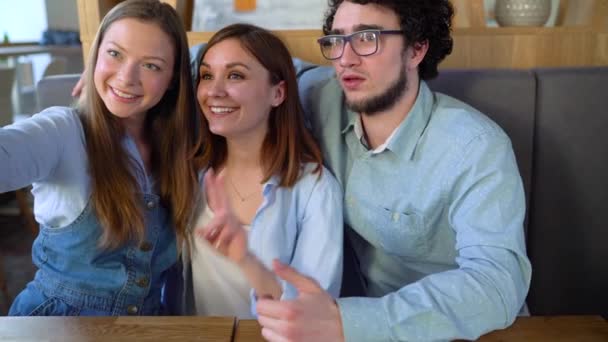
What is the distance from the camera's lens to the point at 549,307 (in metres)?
1.76

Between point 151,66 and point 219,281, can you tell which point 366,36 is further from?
point 219,281

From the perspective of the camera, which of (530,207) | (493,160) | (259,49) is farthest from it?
(530,207)

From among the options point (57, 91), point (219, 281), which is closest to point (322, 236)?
point (219, 281)

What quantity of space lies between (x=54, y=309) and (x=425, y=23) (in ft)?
3.96

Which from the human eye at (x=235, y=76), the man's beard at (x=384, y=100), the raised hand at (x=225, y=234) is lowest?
the raised hand at (x=225, y=234)

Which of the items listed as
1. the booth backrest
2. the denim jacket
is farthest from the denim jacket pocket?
the booth backrest

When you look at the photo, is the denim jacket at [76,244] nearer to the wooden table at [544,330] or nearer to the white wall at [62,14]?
the wooden table at [544,330]

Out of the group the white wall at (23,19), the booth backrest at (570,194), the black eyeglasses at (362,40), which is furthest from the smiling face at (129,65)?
the white wall at (23,19)

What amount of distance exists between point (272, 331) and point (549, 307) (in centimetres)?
131

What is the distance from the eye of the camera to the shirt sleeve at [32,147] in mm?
1062

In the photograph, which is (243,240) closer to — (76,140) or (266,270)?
(266,270)

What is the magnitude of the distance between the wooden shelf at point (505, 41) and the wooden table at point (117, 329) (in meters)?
1.19

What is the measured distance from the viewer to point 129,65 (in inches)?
51.2

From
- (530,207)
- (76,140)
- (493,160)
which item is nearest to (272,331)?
(493,160)
